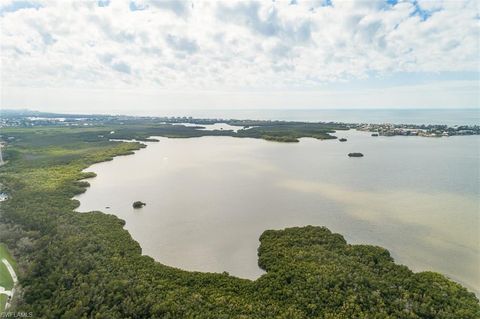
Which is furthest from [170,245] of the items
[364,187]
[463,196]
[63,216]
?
[463,196]

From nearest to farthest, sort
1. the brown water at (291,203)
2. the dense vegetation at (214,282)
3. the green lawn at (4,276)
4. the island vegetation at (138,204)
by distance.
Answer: the dense vegetation at (214,282)
the green lawn at (4,276)
the brown water at (291,203)
the island vegetation at (138,204)

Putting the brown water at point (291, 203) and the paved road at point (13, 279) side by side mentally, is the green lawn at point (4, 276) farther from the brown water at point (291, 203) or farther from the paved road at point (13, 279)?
the brown water at point (291, 203)

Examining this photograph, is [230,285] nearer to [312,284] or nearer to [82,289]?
[312,284]

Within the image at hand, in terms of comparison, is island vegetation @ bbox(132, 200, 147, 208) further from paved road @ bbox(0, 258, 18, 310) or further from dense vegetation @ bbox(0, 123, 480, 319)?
paved road @ bbox(0, 258, 18, 310)

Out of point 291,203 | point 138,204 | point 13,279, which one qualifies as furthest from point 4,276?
point 291,203

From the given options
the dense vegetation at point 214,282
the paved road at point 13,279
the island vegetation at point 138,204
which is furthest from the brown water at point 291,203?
the paved road at point 13,279

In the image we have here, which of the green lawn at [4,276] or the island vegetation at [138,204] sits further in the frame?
the island vegetation at [138,204]
